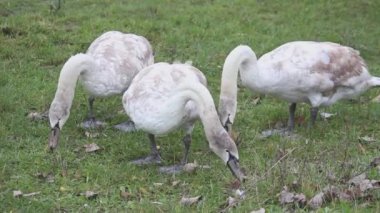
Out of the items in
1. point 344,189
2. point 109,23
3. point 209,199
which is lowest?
point 109,23

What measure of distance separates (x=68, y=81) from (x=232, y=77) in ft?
6.29

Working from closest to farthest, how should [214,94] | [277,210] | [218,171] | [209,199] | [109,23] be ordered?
[277,210] < [209,199] < [218,171] < [214,94] < [109,23]

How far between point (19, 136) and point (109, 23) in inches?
208

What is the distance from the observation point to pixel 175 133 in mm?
9156

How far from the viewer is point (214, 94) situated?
35.0 ft

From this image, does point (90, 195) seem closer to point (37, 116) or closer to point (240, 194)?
point (240, 194)

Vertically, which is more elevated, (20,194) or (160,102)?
(160,102)

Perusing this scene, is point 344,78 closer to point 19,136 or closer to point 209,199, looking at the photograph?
point 209,199

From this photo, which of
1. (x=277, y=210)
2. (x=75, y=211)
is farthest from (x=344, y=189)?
(x=75, y=211)

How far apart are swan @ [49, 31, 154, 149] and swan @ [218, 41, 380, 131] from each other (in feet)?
4.83

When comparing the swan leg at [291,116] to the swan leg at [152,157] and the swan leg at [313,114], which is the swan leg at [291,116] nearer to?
the swan leg at [313,114]

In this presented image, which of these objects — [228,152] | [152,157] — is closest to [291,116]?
[152,157]

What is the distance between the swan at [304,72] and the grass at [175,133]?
461 millimetres

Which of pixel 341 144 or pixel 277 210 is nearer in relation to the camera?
pixel 277 210
